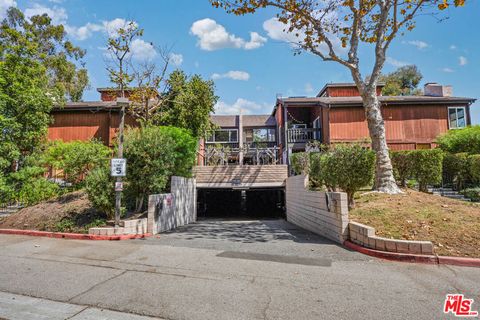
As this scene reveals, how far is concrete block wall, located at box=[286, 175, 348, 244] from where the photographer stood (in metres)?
7.20

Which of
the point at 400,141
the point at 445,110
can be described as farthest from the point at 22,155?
the point at 445,110

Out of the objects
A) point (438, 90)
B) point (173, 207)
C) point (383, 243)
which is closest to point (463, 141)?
point (438, 90)

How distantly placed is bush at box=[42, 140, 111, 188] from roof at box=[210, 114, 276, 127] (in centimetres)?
1599

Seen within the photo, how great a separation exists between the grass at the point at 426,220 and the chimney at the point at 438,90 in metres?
19.9

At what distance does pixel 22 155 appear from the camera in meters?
12.5

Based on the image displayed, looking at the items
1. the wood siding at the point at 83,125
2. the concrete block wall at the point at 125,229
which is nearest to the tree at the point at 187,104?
the wood siding at the point at 83,125

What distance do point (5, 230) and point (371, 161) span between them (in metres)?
11.5

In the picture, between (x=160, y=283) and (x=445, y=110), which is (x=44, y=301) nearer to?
(x=160, y=283)

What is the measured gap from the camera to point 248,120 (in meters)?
29.4

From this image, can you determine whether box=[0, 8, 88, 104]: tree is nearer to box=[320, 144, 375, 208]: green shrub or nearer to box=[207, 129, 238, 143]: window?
box=[207, 129, 238, 143]: window

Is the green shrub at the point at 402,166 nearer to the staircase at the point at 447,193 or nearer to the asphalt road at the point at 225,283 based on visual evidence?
the staircase at the point at 447,193

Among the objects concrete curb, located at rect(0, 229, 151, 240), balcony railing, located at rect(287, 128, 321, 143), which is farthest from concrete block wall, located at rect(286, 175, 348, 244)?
balcony railing, located at rect(287, 128, 321, 143)

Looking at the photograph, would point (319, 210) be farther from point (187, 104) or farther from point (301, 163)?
point (187, 104)

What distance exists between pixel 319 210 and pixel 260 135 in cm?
2009
